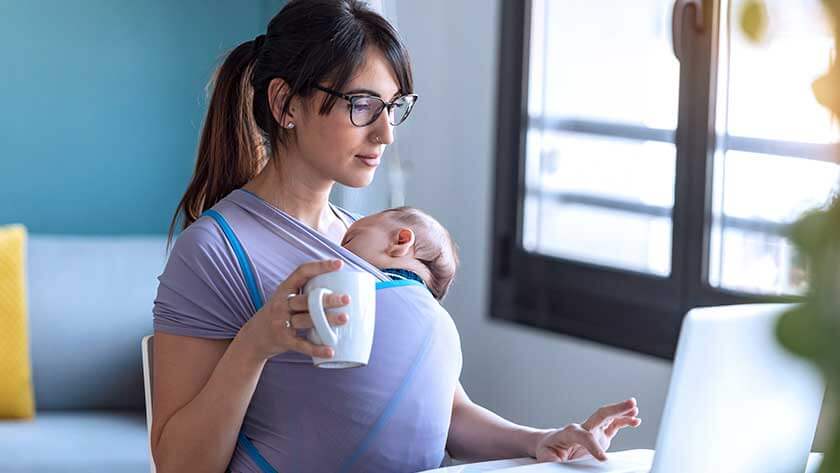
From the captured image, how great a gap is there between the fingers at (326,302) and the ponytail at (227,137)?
481mm

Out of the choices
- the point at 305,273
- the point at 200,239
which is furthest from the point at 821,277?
the point at 200,239

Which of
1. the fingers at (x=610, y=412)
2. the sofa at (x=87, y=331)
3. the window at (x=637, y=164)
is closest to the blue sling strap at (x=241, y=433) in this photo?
the fingers at (x=610, y=412)

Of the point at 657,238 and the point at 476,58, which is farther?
the point at 476,58

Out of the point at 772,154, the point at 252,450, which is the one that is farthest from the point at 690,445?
the point at 772,154

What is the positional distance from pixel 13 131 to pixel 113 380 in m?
0.85

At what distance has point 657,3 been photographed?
2613mm

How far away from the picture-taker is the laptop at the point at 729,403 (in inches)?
37.9

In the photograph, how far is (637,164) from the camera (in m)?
2.71

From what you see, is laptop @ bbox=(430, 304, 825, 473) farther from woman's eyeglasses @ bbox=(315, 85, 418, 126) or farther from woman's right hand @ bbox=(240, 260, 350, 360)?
woman's eyeglasses @ bbox=(315, 85, 418, 126)

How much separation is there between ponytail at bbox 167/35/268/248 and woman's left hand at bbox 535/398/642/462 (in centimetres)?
59

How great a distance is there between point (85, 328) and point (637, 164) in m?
1.48

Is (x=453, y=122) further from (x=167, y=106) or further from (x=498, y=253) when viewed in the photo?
(x=167, y=106)

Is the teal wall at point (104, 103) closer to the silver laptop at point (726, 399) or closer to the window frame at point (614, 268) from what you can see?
the window frame at point (614, 268)

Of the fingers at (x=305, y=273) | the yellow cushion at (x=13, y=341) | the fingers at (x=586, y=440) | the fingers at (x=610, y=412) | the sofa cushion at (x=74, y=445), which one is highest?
the fingers at (x=305, y=273)
